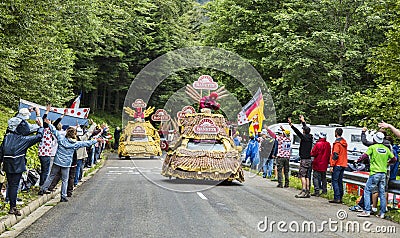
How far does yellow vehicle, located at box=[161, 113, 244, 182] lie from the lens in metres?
17.9

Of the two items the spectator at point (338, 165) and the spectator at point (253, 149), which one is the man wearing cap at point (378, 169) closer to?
the spectator at point (338, 165)

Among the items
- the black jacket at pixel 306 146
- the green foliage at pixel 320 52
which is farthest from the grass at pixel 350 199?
the green foliage at pixel 320 52

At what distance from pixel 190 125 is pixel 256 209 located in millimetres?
7490

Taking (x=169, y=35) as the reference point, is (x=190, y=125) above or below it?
below

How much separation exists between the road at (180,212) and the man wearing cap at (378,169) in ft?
1.26

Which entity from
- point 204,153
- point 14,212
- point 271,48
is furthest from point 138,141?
point 14,212

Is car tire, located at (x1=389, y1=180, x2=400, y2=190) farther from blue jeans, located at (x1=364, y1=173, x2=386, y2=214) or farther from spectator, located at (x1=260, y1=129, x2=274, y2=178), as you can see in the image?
spectator, located at (x1=260, y1=129, x2=274, y2=178)

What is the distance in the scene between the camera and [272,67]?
3403 cm

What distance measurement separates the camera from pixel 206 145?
1909 centimetres

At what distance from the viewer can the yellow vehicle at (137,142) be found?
35.4 metres

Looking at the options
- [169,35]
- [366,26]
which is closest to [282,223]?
[366,26]

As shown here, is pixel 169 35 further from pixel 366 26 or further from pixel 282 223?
pixel 282 223

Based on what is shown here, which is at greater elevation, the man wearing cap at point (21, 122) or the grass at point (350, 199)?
the man wearing cap at point (21, 122)

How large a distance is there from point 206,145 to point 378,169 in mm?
7784
